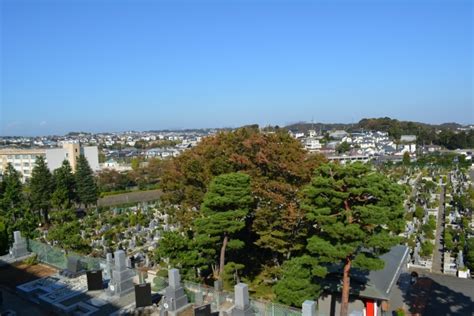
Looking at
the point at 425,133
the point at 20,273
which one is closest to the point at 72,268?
the point at 20,273

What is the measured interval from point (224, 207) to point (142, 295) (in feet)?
11.6

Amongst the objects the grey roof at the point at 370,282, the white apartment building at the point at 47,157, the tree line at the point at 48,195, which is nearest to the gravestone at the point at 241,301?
the grey roof at the point at 370,282

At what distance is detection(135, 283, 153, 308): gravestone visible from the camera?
945 centimetres

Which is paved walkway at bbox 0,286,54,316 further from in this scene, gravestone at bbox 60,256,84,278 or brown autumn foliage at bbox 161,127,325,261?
brown autumn foliage at bbox 161,127,325,261

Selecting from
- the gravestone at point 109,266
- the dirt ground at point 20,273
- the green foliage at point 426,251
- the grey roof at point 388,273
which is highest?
the gravestone at point 109,266

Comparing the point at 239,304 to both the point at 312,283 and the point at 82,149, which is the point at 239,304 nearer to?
the point at 312,283

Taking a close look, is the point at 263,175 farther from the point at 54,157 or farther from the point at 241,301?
the point at 54,157

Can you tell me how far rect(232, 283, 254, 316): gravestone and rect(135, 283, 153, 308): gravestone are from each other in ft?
7.40

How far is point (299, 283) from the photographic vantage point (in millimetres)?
9414

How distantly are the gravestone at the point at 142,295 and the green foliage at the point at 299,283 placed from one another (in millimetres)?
3128

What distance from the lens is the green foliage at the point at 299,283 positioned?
941 centimetres

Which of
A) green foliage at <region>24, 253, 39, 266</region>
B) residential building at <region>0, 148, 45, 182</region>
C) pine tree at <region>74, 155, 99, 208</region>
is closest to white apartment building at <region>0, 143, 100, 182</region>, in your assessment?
residential building at <region>0, 148, 45, 182</region>

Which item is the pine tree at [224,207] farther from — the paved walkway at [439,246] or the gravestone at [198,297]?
the paved walkway at [439,246]

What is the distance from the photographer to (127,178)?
141 ft
